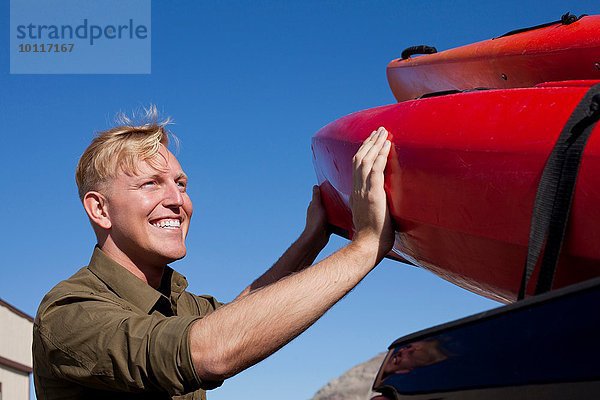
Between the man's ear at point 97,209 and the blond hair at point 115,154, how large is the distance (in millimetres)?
30

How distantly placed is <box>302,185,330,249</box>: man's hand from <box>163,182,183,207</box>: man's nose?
0.72 m

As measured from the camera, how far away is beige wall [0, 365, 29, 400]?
19.5 meters

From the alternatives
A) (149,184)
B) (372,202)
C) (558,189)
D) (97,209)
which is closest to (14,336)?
(97,209)

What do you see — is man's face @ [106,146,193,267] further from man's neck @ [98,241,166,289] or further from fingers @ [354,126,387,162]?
fingers @ [354,126,387,162]

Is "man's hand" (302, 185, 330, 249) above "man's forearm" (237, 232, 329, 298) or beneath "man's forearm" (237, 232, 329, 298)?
above

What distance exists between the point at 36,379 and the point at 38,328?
1.19ft

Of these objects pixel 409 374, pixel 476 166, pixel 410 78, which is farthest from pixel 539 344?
pixel 410 78

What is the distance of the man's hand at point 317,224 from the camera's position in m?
3.67

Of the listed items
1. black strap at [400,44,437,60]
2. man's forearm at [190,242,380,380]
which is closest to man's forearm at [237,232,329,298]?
man's forearm at [190,242,380,380]

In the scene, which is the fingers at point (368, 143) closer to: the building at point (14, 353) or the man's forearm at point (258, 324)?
the man's forearm at point (258, 324)

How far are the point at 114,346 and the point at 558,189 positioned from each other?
126cm

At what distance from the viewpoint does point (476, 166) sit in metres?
2.34

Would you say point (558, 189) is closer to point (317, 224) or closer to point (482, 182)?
point (482, 182)

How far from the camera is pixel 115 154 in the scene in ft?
10.2
